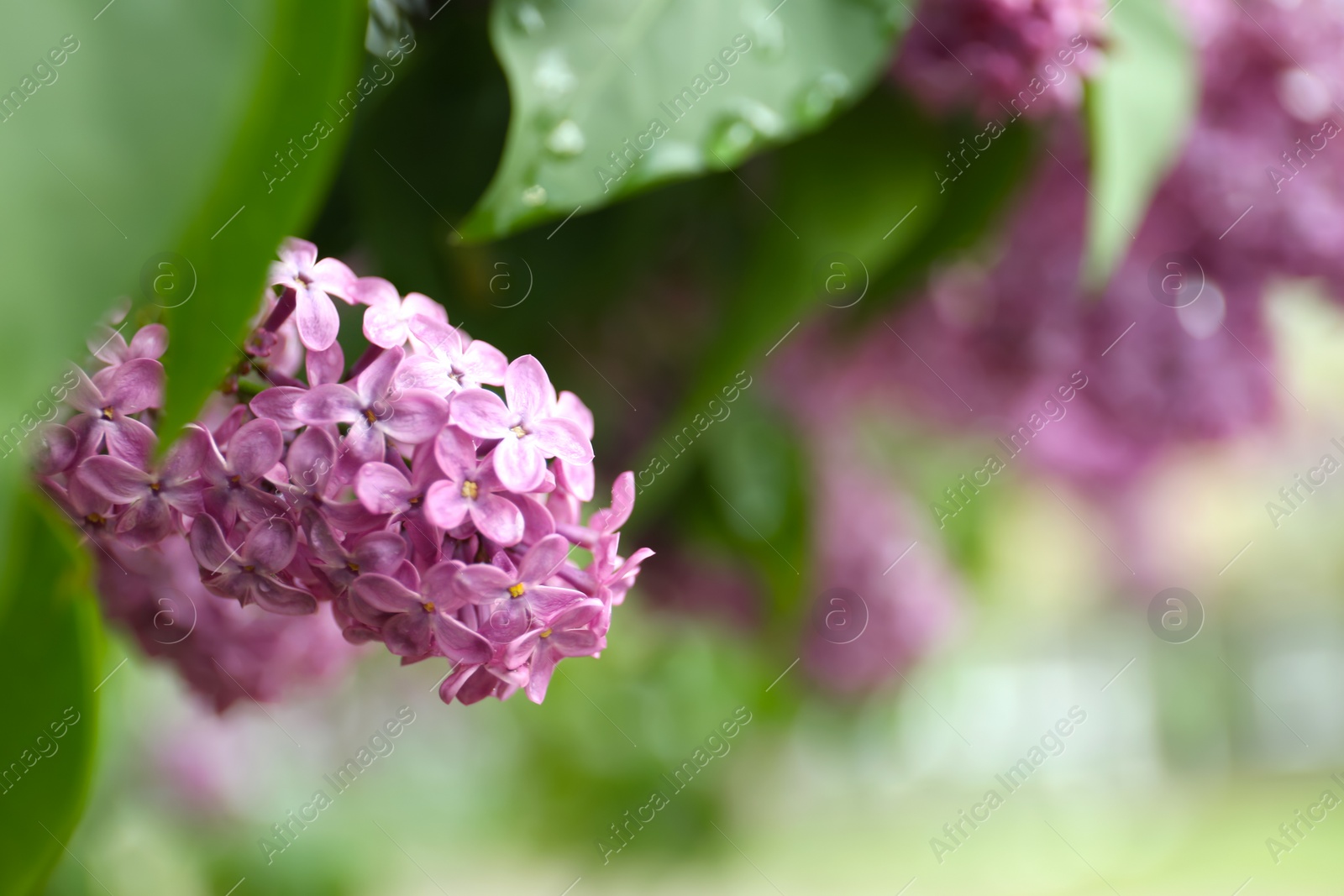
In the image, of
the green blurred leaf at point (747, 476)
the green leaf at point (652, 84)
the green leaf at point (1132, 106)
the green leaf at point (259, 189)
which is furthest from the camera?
the green blurred leaf at point (747, 476)

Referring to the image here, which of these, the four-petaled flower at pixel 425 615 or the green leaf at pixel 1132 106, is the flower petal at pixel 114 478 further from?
the green leaf at pixel 1132 106

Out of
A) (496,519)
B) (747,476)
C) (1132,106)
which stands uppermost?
(496,519)

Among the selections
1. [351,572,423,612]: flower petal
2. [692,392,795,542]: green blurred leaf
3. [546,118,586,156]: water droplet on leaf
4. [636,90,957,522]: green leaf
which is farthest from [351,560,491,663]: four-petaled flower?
[692,392,795,542]: green blurred leaf

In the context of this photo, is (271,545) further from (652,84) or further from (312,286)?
(652,84)

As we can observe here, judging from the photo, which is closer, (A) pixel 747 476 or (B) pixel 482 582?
(B) pixel 482 582

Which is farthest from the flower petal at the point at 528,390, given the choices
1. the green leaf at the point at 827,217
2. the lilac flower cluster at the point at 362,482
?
the green leaf at the point at 827,217

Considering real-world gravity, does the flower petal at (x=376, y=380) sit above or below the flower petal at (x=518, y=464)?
above

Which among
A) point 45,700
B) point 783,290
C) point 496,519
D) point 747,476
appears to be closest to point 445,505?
point 496,519

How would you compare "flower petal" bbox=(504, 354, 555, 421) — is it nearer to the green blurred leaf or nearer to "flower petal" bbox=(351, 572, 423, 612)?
"flower petal" bbox=(351, 572, 423, 612)
